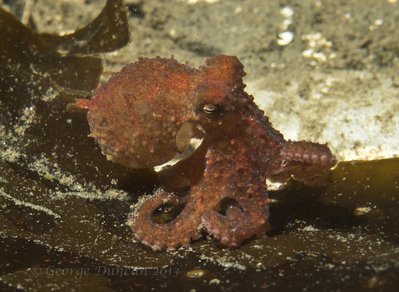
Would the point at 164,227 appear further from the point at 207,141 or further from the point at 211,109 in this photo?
the point at 211,109

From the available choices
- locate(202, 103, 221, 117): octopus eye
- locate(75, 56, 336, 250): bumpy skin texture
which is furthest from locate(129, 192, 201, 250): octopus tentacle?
locate(202, 103, 221, 117): octopus eye

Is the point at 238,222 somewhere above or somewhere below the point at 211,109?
below

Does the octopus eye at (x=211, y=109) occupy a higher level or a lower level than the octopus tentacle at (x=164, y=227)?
higher

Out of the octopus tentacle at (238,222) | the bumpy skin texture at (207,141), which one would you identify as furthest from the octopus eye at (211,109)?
the octopus tentacle at (238,222)

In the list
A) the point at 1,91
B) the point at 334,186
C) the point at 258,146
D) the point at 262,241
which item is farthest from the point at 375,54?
the point at 1,91

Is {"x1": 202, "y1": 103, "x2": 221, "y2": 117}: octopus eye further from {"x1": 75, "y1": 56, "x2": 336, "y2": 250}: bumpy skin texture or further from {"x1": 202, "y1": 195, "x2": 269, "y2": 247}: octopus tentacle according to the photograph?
{"x1": 202, "y1": 195, "x2": 269, "y2": 247}: octopus tentacle

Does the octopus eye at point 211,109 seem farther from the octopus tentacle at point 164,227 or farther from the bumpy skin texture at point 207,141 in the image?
the octopus tentacle at point 164,227

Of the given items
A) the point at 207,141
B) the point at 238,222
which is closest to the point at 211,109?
the point at 207,141
